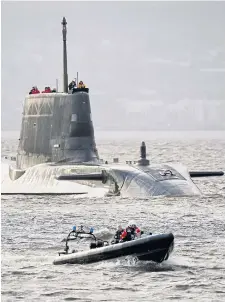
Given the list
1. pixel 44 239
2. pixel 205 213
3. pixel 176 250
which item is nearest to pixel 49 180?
pixel 205 213

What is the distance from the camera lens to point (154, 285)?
22.3 m

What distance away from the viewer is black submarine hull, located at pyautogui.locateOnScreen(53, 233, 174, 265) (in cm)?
2436

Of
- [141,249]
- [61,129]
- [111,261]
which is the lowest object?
[111,261]

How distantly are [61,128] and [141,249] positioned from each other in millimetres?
16384

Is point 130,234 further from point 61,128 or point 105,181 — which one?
point 61,128

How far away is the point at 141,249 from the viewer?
961 inches

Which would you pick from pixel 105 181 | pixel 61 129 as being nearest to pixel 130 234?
pixel 105 181

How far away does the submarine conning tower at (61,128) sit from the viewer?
3984 cm

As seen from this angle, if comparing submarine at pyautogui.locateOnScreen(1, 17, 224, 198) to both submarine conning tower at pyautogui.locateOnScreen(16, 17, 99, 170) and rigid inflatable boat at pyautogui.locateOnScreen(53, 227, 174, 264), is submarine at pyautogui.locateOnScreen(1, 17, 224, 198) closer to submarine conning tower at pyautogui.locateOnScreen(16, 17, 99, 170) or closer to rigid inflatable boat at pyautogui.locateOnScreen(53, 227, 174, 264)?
submarine conning tower at pyautogui.locateOnScreen(16, 17, 99, 170)

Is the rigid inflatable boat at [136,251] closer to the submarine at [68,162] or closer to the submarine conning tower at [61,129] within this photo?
the submarine at [68,162]

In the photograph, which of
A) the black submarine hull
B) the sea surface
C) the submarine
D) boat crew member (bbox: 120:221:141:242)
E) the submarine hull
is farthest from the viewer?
the submarine

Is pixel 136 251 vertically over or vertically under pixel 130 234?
under

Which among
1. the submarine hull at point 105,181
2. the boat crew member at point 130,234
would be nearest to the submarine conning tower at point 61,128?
the submarine hull at point 105,181

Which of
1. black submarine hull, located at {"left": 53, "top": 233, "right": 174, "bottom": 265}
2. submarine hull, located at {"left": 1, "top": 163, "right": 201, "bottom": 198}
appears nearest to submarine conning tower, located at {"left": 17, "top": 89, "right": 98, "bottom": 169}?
submarine hull, located at {"left": 1, "top": 163, "right": 201, "bottom": 198}
